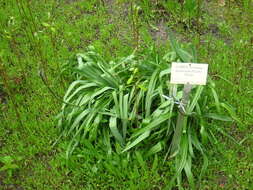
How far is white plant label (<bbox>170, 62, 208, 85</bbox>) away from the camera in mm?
2133

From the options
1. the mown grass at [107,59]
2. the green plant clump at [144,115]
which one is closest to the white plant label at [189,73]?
the green plant clump at [144,115]

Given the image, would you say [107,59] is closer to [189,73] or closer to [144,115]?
[144,115]

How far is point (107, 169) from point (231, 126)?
4.03ft

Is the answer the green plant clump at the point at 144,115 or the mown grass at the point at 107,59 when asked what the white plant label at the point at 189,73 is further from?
the mown grass at the point at 107,59

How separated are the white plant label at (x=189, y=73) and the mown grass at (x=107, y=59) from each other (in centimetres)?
79

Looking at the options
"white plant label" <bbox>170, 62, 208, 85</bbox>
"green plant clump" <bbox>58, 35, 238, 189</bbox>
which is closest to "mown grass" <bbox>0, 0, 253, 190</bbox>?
"green plant clump" <bbox>58, 35, 238, 189</bbox>

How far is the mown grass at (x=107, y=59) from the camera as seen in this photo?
261 cm

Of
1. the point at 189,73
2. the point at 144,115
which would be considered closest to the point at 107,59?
the point at 144,115

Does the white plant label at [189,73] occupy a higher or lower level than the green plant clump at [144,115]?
higher

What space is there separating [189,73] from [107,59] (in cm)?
168

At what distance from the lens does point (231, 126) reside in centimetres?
296

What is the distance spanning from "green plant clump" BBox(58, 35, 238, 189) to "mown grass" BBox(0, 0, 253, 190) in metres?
0.14

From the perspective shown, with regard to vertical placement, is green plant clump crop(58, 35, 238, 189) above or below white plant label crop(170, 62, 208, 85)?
below

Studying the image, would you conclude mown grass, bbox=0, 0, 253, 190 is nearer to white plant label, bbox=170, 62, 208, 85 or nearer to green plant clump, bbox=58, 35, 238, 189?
green plant clump, bbox=58, 35, 238, 189
